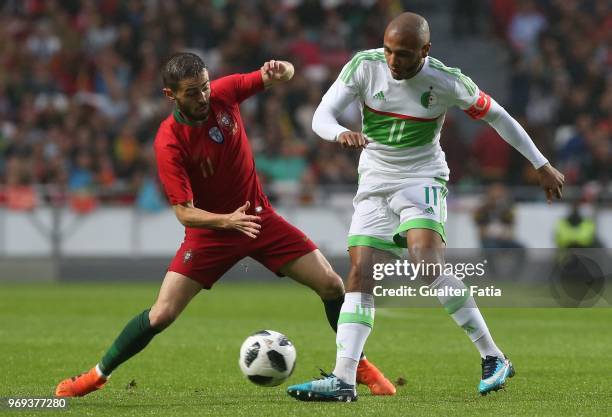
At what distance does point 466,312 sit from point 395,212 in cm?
75

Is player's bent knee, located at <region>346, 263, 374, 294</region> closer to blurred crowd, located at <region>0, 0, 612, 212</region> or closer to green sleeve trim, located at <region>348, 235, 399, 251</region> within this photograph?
green sleeve trim, located at <region>348, 235, 399, 251</region>

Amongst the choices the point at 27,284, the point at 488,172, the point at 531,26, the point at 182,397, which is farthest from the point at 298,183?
the point at 182,397

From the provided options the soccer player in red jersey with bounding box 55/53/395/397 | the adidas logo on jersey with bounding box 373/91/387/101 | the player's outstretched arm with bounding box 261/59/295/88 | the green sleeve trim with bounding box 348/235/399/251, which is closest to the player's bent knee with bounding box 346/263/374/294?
the green sleeve trim with bounding box 348/235/399/251

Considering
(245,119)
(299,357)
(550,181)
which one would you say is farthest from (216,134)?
(245,119)

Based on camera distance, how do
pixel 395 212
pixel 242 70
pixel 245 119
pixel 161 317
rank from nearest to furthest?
pixel 161 317
pixel 395 212
pixel 245 119
pixel 242 70

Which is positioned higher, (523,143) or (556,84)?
(556,84)

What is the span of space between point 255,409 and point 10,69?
15.7m

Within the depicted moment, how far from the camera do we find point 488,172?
67.8 feet

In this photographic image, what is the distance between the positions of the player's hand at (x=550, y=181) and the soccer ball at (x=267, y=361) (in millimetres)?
1836

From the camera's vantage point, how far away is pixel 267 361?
25.1ft

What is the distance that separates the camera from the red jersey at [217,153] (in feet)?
24.9

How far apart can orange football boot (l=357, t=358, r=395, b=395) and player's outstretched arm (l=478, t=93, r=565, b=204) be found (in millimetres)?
1515

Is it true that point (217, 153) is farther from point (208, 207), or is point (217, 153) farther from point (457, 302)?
point (457, 302)

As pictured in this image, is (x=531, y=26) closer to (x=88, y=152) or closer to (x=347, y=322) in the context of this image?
(x=88, y=152)
